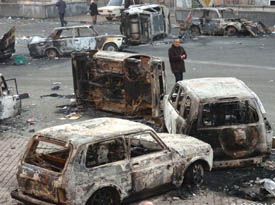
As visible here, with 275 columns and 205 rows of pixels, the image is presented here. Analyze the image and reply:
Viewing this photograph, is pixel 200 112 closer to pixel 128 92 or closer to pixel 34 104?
pixel 128 92

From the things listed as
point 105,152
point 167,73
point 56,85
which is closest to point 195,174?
point 105,152

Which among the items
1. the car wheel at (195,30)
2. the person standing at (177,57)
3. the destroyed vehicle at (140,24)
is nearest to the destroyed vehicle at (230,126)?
the person standing at (177,57)

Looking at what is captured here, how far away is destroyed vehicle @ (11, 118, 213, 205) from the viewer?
7.82 metres

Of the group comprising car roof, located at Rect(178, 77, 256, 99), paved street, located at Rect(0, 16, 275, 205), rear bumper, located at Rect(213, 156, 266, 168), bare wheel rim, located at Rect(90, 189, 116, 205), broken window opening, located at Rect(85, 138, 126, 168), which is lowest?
paved street, located at Rect(0, 16, 275, 205)

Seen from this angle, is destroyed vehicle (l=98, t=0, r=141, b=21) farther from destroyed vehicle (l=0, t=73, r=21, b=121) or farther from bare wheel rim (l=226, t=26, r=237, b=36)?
destroyed vehicle (l=0, t=73, r=21, b=121)

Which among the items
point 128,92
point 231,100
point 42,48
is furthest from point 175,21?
point 231,100

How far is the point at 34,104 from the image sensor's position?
16141 millimetres

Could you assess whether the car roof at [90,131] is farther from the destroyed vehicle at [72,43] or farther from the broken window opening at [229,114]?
the destroyed vehicle at [72,43]

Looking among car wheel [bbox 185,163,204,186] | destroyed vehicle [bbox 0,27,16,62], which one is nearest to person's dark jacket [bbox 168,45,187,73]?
car wheel [bbox 185,163,204,186]

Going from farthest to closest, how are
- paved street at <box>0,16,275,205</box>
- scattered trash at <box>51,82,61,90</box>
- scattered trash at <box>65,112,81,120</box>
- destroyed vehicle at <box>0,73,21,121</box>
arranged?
scattered trash at <box>51,82,61,90</box> → scattered trash at <box>65,112,81,120</box> → destroyed vehicle at <box>0,73,21,121</box> → paved street at <box>0,16,275,205</box>

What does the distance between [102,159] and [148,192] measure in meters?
0.95

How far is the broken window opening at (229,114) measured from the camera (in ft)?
32.0

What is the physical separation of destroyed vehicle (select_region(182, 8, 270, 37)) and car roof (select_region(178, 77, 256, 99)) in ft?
57.5

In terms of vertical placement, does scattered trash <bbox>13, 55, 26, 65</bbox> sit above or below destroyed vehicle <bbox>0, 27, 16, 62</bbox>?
below
